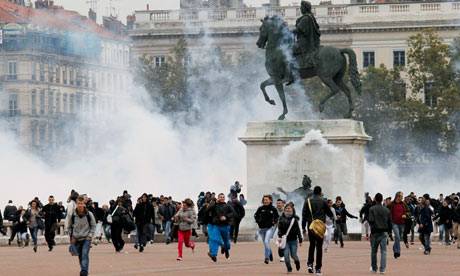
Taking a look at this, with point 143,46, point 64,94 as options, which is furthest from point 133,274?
point 64,94

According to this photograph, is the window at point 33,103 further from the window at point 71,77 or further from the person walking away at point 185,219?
the person walking away at point 185,219

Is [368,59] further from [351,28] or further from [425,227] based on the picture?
[425,227]

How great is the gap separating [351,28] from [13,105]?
82.1 ft

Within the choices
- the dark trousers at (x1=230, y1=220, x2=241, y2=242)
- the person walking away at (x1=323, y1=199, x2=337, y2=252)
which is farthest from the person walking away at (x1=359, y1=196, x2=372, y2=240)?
the dark trousers at (x1=230, y1=220, x2=241, y2=242)

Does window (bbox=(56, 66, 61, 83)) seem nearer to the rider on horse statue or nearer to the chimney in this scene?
the chimney

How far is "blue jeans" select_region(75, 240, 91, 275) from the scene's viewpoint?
44.2m

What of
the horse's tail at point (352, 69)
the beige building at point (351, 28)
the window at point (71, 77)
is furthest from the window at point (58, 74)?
the horse's tail at point (352, 69)

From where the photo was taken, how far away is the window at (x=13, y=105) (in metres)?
150

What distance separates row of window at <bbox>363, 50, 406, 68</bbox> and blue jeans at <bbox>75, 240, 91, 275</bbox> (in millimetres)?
99994

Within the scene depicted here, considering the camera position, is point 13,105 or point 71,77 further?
point 71,77

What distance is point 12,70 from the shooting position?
504 ft

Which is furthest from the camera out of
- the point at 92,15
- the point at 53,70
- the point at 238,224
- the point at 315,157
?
the point at 92,15

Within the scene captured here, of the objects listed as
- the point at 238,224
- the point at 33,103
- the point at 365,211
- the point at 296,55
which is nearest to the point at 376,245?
the point at 365,211

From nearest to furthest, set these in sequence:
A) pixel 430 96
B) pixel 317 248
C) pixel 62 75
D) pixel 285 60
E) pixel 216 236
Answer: pixel 317 248 → pixel 216 236 → pixel 285 60 → pixel 430 96 → pixel 62 75
